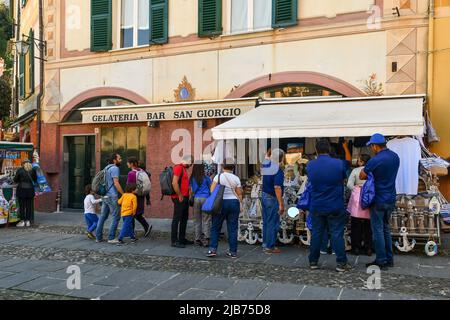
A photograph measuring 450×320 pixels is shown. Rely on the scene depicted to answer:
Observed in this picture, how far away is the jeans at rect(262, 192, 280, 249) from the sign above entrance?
10.4 feet

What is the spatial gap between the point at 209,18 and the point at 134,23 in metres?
2.44

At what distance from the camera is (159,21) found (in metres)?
11.7

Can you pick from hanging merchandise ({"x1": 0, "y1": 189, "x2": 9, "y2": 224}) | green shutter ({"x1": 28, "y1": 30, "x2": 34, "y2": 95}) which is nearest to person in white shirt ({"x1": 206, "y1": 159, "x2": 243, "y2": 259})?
hanging merchandise ({"x1": 0, "y1": 189, "x2": 9, "y2": 224})

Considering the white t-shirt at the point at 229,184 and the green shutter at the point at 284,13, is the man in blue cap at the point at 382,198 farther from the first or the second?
the green shutter at the point at 284,13

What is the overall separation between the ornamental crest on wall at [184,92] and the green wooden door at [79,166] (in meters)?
3.12

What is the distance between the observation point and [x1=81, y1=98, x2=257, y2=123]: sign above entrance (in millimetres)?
10047

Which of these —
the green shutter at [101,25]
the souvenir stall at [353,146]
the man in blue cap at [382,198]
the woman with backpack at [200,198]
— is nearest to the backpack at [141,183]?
the woman with backpack at [200,198]

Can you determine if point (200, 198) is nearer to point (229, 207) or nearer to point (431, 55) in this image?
point (229, 207)

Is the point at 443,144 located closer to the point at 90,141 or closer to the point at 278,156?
the point at 278,156

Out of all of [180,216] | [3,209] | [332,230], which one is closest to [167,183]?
[180,216]

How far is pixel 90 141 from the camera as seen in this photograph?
42.7 feet

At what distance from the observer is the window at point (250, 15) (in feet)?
34.7

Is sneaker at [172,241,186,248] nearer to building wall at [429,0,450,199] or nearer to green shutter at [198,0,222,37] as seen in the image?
building wall at [429,0,450,199]
